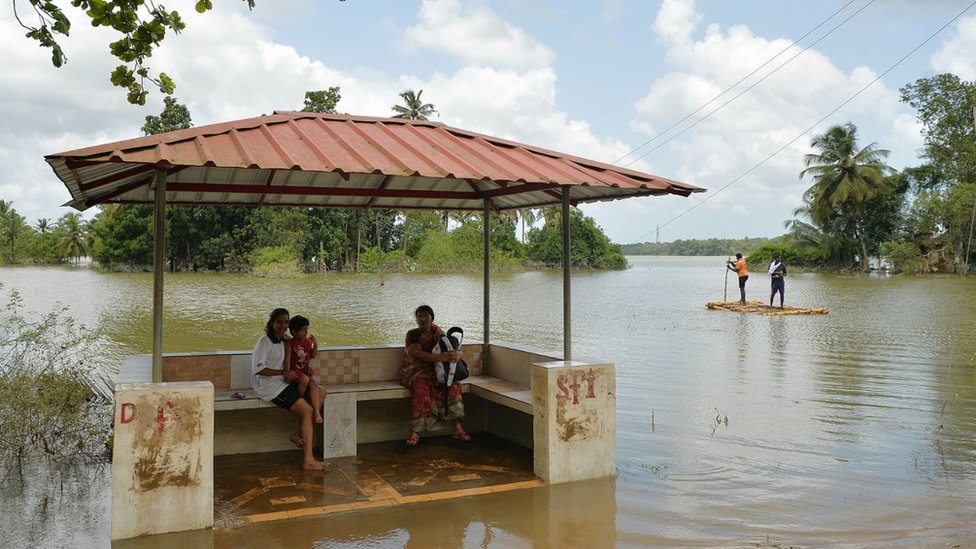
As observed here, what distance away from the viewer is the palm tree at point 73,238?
79.0 meters

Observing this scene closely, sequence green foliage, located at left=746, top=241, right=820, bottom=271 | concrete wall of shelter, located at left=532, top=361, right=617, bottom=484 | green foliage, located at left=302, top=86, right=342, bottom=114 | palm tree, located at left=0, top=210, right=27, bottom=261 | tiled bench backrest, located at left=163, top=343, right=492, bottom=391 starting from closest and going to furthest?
concrete wall of shelter, located at left=532, top=361, right=617, bottom=484
tiled bench backrest, located at left=163, top=343, right=492, bottom=391
green foliage, located at left=302, top=86, right=342, bottom=114
green foliage, located at left=746, top=241, right=820, bottom=271
palm tree, located at left=0, top=210, right=27, bottom=261

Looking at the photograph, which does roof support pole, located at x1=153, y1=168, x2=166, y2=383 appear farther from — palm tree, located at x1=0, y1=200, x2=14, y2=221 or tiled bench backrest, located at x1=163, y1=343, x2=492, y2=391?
palm tree, located at x1=0, y1=200, x2=14, y2=221

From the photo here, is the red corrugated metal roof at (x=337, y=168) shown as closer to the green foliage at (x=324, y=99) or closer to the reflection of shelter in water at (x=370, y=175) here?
the reflection of shelter in water at (x=370, y=175)

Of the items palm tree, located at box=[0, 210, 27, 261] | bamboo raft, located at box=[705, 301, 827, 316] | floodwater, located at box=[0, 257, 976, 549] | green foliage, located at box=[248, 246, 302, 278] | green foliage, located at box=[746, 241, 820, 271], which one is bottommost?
floodwater, located at box=[0, 257, 976, 549]

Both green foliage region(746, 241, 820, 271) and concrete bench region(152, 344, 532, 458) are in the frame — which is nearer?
concrete bench region(152, 344, 532, 458)

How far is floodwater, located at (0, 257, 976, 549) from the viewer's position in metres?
4.83

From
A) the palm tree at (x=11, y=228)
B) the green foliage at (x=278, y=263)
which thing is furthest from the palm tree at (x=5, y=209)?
the green foliage at (x=278, y=263)

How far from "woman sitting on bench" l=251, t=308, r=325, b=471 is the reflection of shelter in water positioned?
472mm

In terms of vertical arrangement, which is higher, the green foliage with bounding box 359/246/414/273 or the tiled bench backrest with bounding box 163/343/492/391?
the green foliage with bounding box 359/246/414/273

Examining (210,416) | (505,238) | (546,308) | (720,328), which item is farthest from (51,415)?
(505,238)

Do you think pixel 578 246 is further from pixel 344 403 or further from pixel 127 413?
pixel 127 413

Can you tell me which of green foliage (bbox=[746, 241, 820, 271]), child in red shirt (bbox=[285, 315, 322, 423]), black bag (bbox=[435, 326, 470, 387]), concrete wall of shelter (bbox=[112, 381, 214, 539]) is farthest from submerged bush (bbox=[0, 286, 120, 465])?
green foliage (bbox=[746, 241, 820, 271])

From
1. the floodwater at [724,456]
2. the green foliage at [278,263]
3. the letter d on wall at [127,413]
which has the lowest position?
the floodwater at [724,456]

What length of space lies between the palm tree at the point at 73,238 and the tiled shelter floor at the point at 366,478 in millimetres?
83584
